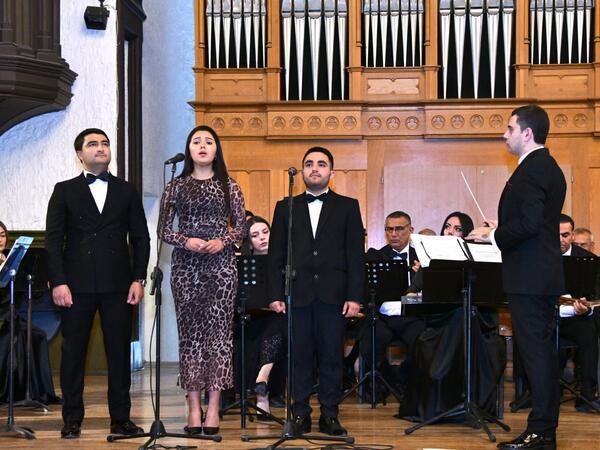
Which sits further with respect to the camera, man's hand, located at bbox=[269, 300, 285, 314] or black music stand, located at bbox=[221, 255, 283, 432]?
black music stand, located at bbox=[221, 255, 283, 432]

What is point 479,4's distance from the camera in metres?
10.5

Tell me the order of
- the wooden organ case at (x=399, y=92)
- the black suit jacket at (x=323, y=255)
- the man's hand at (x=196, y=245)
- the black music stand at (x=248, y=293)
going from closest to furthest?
the man's hand at (x=196, y=245)
the black suit jacket at (x=323, y=255)
the black music stand at (x=248, y=293)
the wooden organ case at (x=399, y=92)

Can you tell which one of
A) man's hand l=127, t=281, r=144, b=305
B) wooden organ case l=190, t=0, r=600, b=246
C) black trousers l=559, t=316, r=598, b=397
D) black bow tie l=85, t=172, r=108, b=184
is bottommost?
black trousers l=559, t=316, r=598, b=397

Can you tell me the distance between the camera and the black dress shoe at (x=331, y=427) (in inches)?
236

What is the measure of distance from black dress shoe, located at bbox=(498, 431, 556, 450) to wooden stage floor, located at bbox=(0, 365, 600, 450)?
0.69 feet

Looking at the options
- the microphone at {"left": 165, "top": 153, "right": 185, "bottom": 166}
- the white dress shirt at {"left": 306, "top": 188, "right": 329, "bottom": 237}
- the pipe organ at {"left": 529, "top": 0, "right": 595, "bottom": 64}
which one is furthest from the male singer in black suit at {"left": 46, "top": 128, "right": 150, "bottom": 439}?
the pipe organ at {"left": 529, "top": 0, "right": 595, "bottom": 64}

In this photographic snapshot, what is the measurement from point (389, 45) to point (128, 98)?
2.80m

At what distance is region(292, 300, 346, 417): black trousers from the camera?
19.9ft

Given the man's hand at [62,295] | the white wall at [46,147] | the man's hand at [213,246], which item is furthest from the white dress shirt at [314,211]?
the white wall at [46,147]

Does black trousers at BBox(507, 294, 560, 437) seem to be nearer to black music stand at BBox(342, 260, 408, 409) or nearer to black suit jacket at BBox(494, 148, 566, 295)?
black suit jacket at BBox(494, 148, 566, 295)

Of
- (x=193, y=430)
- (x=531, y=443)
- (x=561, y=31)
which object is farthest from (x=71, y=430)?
(x=561, y=31)

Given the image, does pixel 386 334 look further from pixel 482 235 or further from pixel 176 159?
pixel 176 159

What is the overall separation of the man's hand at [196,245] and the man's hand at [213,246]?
0.06 ft

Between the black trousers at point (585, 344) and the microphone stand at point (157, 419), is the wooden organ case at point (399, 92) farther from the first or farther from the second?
the microphone stand at point (157, 419)
